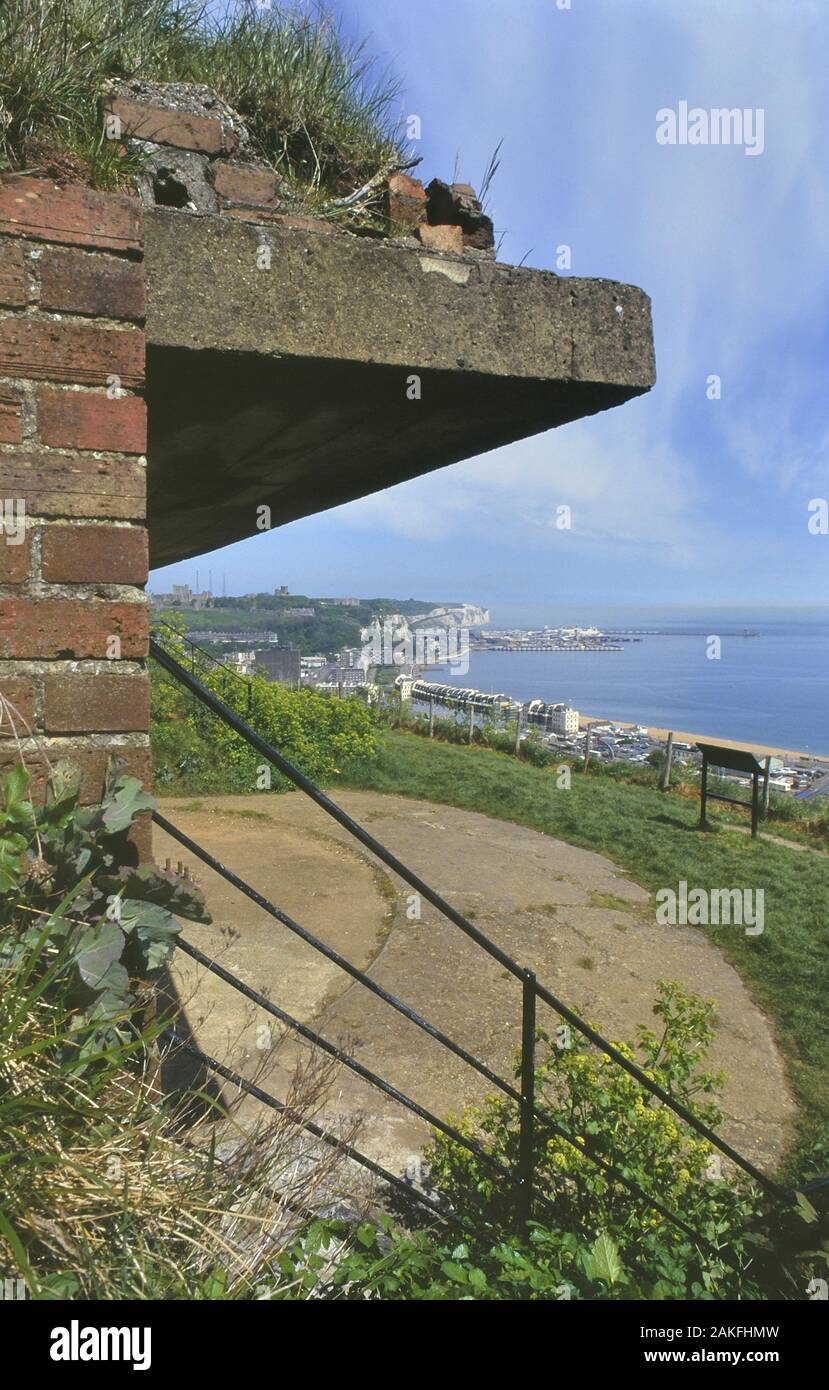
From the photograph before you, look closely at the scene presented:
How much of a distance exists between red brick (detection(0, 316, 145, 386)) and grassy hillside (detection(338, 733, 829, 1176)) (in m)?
3.07

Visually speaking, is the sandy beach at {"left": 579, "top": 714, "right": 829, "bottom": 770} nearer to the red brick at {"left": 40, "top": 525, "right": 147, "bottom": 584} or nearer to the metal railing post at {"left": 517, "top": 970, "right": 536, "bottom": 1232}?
the metal railing post at {"left": 517, "top": 970, "right": 536, "bottom": 1232}

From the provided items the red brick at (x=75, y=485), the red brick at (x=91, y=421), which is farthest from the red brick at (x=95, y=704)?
the red brick at (x=91, y=421)

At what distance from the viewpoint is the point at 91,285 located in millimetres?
1586

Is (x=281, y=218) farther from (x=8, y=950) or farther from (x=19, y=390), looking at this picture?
(x=8, y=950)

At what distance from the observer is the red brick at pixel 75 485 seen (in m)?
1.55

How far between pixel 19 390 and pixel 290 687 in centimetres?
1231

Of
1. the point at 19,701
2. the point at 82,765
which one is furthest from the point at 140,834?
the point at 19,701

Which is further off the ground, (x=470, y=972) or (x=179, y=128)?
(x=179, y=128)

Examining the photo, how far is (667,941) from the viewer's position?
721 cm

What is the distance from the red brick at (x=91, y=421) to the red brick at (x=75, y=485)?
0.03 meters

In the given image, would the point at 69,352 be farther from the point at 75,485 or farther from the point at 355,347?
the point at 355,347

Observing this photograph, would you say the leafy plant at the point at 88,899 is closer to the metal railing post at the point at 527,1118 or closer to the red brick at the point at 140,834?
the red brick at the point at 140,834

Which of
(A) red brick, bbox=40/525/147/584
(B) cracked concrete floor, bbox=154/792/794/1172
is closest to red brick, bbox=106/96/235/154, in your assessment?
(A) red brick, bbox=40/525/147/584
